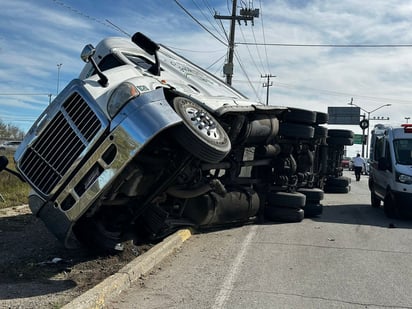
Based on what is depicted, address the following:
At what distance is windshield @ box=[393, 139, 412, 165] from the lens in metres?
11.8

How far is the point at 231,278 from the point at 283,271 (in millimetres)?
803

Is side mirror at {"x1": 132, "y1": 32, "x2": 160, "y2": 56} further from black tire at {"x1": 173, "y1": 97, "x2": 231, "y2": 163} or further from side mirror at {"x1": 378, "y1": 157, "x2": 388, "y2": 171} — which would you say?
side mirror at {"x1": 378, "y1": 157, "x2": 388, "y2": 171}

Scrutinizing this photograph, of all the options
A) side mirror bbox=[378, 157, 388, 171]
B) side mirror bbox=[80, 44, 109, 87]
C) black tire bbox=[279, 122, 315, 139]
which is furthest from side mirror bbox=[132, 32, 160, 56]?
side mirror bbox=[378, 157, 388, 171]

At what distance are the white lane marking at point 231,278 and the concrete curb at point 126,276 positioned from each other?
3.14 feet

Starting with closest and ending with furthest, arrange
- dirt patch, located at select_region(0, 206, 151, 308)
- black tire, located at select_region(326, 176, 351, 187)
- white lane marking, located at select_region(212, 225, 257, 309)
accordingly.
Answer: dirt patch, located at select_region(0, 206, 151, 308)
white lane marking, located at select_region(212, 225, 257, 309)
black tire, located at select_region(326, 176, 351, 187)

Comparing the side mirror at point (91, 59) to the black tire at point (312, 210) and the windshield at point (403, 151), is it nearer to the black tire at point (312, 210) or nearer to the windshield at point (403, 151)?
the black tire at point (312, 210)

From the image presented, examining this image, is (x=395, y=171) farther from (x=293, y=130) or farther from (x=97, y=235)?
(x=97, y=235)

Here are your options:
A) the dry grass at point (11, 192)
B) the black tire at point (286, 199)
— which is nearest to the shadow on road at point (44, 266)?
the dry grass at point (11, 192)

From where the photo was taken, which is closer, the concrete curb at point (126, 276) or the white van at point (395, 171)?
the concrete curb at point (126, 276)

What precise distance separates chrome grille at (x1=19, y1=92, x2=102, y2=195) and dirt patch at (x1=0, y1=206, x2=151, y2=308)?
3.38ft

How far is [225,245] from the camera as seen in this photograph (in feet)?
25.5

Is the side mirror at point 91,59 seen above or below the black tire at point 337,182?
above

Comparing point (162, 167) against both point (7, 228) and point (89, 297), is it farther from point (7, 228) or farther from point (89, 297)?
point (7, 228)

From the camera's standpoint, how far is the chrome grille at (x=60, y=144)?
5.29m
